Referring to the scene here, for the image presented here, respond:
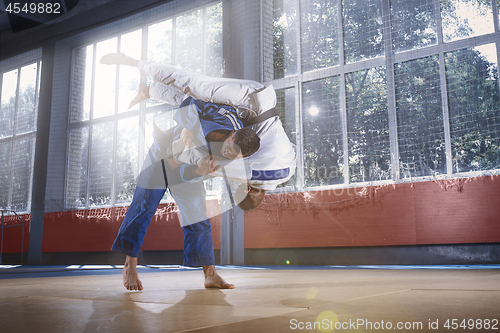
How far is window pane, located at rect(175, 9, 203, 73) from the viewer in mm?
6797

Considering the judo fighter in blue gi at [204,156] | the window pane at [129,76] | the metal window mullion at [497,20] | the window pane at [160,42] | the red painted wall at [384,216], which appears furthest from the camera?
the window pane at [129,76]

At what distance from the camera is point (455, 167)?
15.5 feet

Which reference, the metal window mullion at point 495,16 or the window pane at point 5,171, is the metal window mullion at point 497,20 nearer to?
the metal window mullion at point 495,16

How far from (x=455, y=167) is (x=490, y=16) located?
5.92 feet

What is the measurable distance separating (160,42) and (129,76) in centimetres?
90

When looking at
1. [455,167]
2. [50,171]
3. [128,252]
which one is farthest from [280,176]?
[50,171]

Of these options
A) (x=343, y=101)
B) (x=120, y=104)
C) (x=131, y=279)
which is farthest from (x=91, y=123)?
(x=131, y=279)

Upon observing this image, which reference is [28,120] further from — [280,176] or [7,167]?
[280,176]

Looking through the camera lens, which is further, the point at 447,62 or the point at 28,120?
the point at 28,120

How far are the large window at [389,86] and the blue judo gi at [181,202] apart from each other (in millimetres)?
3421

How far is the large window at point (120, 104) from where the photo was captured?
6.85m

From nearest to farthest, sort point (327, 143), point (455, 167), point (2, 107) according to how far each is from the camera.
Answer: point (455, 167), point (327, 143), point (2, 107)

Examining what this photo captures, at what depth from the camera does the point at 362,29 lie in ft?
18.1

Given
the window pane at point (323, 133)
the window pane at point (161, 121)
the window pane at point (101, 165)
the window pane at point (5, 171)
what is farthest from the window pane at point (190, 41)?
the window pane at point (5, 171)
